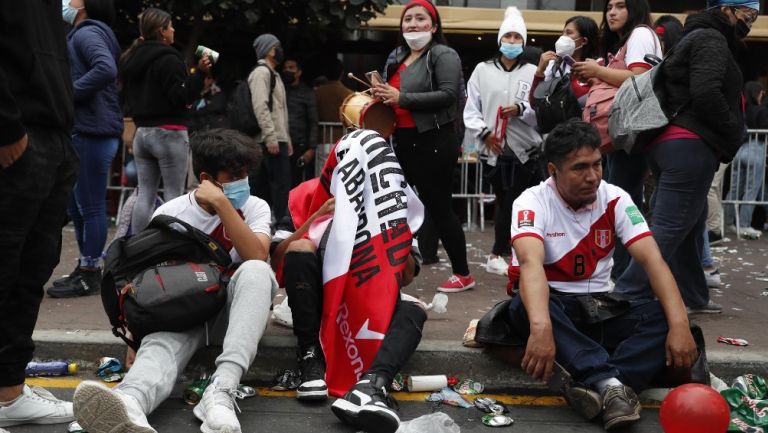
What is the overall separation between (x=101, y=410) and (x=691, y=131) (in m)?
3.26

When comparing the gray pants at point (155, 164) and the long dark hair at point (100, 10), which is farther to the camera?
the gray pants at point (155, 164)

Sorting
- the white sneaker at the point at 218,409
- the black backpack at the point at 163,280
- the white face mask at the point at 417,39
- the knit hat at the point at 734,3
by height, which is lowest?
the white sneaker at the point at 218,409

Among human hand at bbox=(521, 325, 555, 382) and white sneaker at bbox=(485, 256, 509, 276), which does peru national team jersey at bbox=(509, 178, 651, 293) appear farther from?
white sneaker at bbox=(485, 256, 509, 276)

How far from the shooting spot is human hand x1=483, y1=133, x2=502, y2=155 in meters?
7.19

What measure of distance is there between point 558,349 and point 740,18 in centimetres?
222

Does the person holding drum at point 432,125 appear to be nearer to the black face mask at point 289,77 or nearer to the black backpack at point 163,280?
the black backpack at point 163,280

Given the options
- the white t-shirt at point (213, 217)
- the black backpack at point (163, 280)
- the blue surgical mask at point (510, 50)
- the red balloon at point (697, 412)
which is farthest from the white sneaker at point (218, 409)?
the blue surgical mask at point (510, 50)

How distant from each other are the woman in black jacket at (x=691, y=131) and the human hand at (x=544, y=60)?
1.49m

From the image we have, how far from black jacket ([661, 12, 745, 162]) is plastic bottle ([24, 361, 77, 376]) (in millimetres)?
3331

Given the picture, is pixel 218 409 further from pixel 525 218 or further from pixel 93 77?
pixel 93 77

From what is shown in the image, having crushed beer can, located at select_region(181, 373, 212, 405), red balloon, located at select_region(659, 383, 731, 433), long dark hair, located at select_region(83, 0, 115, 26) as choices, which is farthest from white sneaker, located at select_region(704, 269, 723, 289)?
long dark hair, located at select_region(83, 0, 115, 26)

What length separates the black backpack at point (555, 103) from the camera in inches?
244

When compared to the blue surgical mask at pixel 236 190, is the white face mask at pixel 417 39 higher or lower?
higher

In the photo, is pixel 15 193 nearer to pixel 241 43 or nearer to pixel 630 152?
pixel 630 152
